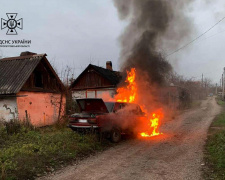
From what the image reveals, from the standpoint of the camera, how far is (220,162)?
5957 mm

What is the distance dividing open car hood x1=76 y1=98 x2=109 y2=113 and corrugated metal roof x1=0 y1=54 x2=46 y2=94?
5.83 m

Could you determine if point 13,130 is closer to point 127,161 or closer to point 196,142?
point 127,161

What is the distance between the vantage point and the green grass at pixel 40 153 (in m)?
5.46

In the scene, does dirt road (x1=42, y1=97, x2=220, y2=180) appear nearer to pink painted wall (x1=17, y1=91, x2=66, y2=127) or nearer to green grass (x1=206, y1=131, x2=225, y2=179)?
green grass (x1=206, y1=131, x2=225, y2=179)

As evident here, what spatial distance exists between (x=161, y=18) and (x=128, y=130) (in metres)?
7.46

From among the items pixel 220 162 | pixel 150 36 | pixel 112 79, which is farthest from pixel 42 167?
pixel 112 79

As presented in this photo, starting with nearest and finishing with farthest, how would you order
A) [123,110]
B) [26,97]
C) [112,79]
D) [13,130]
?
1. [123,110]
2. [13,130]
3. [26,97]
4. [112,79]

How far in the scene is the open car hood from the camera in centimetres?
883

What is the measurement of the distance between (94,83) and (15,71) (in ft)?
33.0

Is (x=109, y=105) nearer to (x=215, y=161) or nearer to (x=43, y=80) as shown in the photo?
(x=215, y=161)

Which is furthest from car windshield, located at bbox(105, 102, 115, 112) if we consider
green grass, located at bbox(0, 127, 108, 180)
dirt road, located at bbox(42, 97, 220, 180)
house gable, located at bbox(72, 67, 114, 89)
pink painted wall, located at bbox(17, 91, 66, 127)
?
house gable, located at bbox(72, 67, 114, 89)

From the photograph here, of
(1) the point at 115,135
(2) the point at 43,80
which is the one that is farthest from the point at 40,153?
(2) the point at 43,80

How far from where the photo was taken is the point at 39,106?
597 inches

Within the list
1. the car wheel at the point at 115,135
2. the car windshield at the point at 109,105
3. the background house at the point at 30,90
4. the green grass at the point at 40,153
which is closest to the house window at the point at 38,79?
the background house at the point at 30,90
